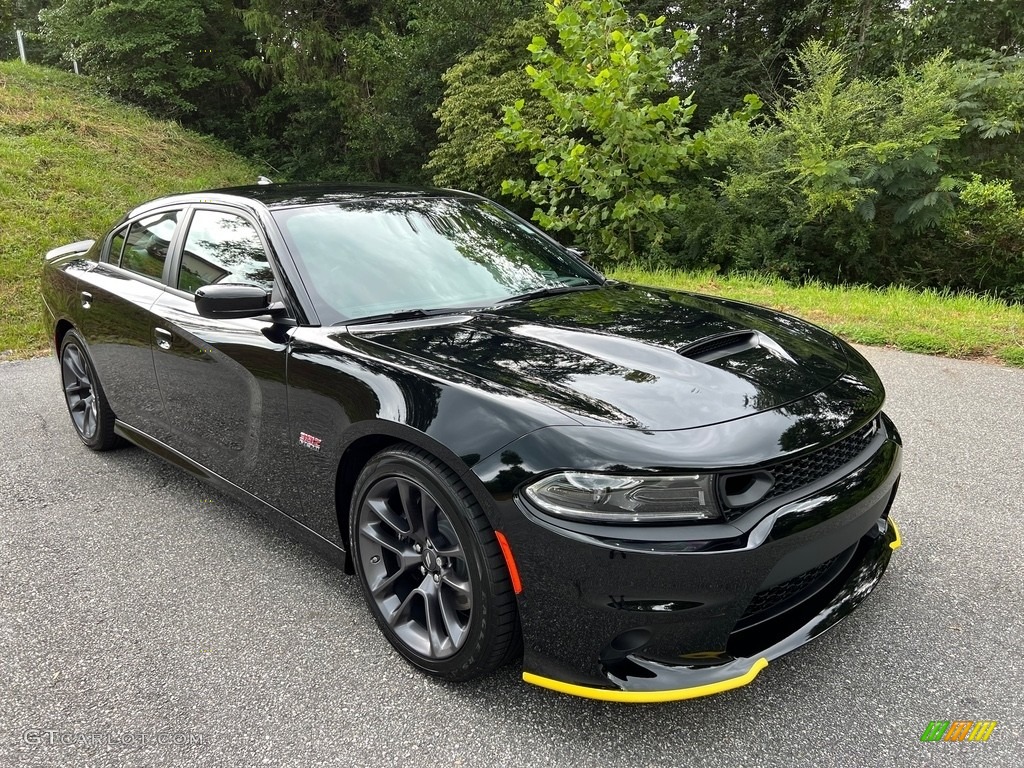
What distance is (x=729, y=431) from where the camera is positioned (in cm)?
192

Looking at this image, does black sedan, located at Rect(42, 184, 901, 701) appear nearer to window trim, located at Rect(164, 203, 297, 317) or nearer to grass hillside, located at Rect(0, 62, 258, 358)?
window trim, located at Rect(164, 203, 297, 317)

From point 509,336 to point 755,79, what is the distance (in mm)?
17134

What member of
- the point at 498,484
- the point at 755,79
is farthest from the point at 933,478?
the point at 755,79

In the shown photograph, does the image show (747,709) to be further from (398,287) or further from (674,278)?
(674,278)

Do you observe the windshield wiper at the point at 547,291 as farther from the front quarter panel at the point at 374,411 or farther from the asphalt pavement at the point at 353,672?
the asphalt pavement at the point at 353,672

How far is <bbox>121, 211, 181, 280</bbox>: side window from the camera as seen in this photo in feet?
11.6

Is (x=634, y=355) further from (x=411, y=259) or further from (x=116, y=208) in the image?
(x=116, y=208)

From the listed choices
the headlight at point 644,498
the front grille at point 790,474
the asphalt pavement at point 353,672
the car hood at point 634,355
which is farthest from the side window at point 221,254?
the front grille at point 790,474

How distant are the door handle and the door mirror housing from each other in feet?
2.34

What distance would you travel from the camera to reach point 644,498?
1822 mm

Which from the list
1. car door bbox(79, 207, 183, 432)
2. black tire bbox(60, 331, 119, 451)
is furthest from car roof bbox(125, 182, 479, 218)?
black tire bbox(60, 331, 119, 451)

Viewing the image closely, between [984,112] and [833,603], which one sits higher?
[984,112]

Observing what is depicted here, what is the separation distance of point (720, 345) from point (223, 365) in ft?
6.35

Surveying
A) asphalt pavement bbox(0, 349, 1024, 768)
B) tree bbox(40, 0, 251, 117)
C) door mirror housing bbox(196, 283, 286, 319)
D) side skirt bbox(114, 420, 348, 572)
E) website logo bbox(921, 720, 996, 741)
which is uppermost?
tree bbox(40, 0, 251, 117)
